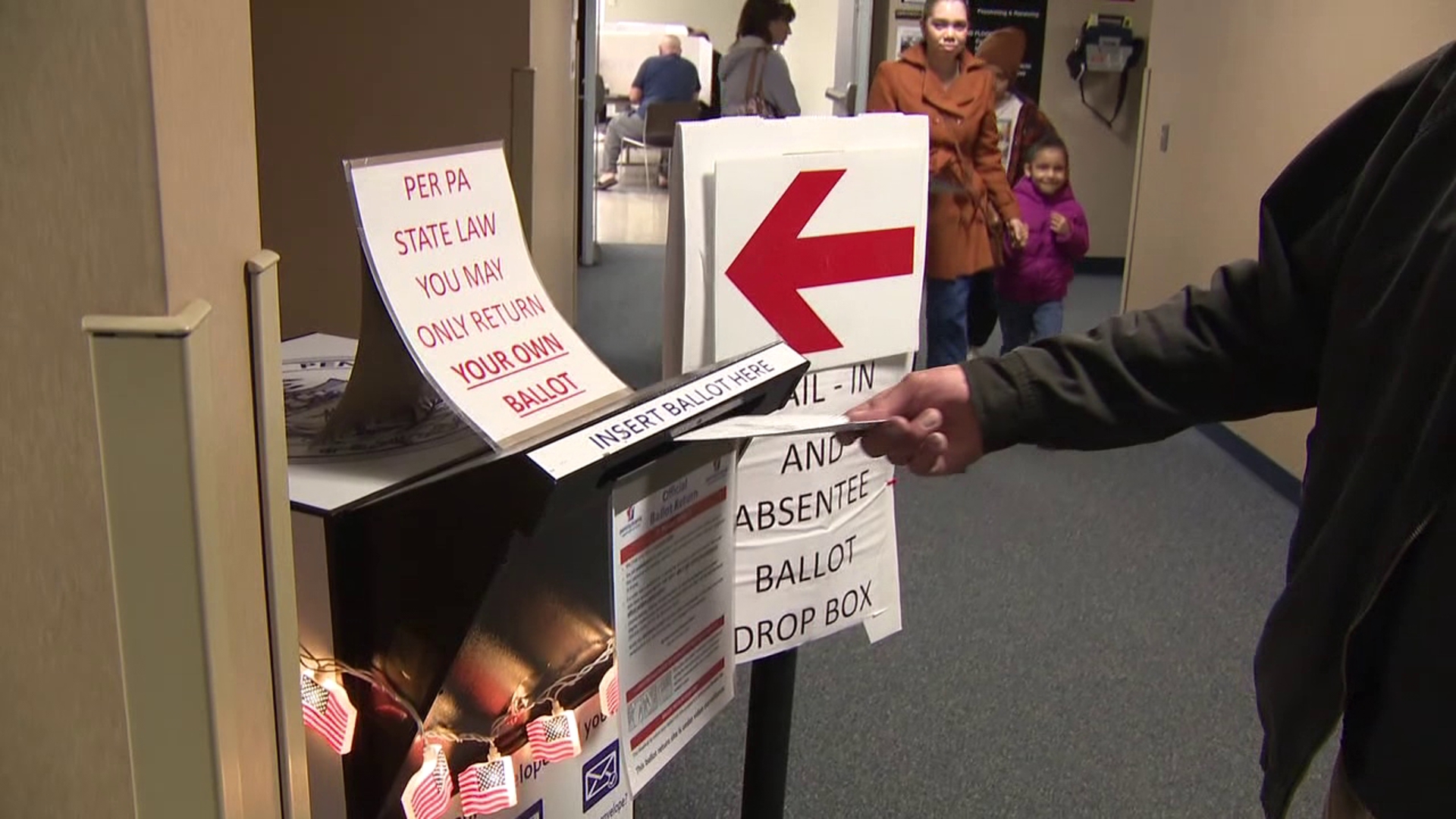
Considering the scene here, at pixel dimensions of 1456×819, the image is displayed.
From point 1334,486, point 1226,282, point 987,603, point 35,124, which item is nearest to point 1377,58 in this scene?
point 987,603

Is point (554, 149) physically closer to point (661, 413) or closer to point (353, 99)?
point (353, 99)

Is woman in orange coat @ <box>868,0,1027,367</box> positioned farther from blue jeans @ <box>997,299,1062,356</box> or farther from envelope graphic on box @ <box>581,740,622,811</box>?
envelope graphic on box @ <box>581,740,622,811</box>

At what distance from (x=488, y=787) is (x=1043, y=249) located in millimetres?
3674

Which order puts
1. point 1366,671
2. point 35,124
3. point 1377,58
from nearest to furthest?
point 35,124 → point 1366,671 → point 1377,58

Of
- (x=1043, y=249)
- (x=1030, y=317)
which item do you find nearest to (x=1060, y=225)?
(x=1043, y=249)

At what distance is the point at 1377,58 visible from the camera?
3441mm

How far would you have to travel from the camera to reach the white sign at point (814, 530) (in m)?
1.42

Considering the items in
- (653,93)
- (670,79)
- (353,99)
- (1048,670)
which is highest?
(670,79)

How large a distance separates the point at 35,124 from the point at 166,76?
57mm

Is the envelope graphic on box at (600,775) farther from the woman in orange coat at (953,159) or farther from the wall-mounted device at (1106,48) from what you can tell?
the wall-mounted device at (1106,48)

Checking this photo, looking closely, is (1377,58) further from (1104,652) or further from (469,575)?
(469,575)

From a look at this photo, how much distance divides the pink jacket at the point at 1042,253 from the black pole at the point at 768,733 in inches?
117

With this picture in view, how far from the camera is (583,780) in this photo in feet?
3.51

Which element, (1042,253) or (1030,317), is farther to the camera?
(1030,317)
